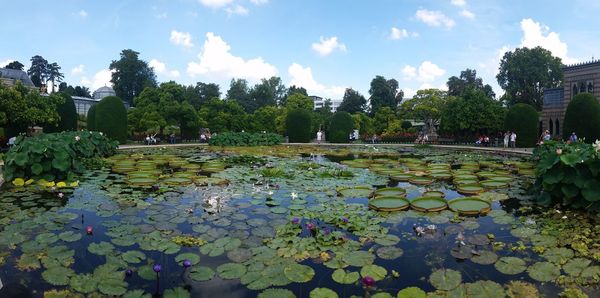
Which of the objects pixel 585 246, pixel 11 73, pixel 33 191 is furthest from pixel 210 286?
pixel 11 73

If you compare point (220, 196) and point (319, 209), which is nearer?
point (319, 209)

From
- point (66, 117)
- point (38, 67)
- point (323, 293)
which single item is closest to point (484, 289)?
point (323, 293)

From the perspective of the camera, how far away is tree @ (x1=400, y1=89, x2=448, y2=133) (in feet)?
142

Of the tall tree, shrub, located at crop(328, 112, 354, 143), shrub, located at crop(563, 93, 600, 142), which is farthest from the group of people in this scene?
the tall tree

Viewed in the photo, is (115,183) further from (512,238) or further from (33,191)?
(512,238)

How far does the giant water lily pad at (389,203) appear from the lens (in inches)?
272

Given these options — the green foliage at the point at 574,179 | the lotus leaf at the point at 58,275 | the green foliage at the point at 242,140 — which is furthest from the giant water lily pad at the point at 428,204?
the green foliage at the point at 242,140

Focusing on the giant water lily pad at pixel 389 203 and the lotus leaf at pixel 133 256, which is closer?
the lotus leaf at pixel 133 256

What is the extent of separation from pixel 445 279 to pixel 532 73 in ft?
178

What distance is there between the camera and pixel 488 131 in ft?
113

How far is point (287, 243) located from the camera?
508cm

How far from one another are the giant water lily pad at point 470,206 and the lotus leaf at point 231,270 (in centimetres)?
418

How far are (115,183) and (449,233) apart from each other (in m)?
7.76

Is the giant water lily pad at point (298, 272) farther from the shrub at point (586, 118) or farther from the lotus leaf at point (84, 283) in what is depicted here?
the shrub at point (586, 118)
